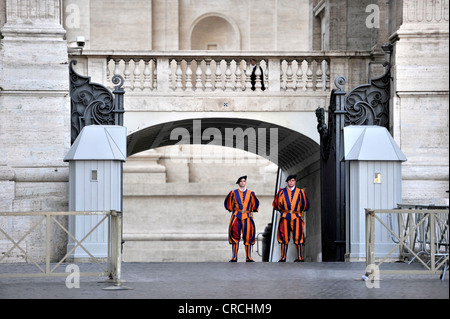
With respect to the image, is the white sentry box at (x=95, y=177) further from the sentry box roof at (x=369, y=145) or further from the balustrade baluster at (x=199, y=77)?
the balustrade baluster at (x=199, y=77)

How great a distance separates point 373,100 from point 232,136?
5.59 metres

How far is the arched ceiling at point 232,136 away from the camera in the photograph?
21.5 meters

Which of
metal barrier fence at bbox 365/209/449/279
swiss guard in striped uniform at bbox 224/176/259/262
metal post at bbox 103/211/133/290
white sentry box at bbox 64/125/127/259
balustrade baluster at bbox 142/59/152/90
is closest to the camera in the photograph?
metal post at bbox 103/211/133/290

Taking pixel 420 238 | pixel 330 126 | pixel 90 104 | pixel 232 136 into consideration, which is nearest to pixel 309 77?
pixel 330 126

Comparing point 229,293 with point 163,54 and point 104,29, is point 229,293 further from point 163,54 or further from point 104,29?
point 104,29

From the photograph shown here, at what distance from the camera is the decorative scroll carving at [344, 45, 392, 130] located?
18.8 meters

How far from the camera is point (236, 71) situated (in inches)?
830

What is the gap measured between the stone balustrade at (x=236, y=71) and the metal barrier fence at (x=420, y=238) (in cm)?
595

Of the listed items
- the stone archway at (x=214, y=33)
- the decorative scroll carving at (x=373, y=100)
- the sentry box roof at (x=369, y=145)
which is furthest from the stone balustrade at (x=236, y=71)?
the stone archway at (x=214, y=33)

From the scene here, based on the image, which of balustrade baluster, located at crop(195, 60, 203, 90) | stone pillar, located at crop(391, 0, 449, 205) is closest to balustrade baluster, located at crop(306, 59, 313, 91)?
balustrade baluster, located at crop(195, 60, 203, 90)

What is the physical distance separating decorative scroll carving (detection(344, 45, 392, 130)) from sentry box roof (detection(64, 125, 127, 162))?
4.15 metres

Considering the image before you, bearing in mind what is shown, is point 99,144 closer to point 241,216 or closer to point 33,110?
point 33,110

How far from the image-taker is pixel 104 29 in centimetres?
3391

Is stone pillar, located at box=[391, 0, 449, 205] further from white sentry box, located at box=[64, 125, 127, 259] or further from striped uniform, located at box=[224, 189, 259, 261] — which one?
white sentry box, located at box=[64, 125, 127, 259]
